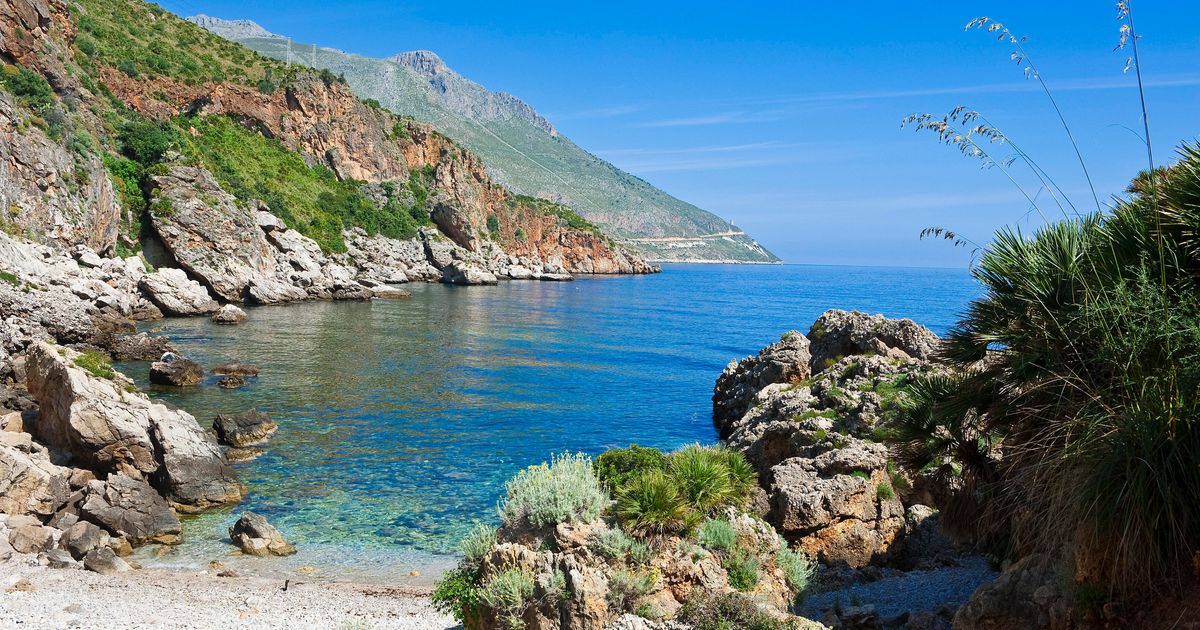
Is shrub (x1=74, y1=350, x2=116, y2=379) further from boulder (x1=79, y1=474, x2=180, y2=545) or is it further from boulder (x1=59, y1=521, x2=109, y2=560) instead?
boulder (x1=59, y1=521, x2=109, y2=560)

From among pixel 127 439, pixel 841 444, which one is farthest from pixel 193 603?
pixel 841 444

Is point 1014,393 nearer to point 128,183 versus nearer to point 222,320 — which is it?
point 222,320

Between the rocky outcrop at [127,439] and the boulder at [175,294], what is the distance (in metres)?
35.0

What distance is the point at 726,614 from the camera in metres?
8.10

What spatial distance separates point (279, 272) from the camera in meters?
68.4

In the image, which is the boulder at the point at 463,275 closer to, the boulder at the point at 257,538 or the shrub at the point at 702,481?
the boulder at the point at 257,538

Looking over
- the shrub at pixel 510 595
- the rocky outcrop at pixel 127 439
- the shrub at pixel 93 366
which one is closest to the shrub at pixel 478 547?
the shrub at pixel 510 595

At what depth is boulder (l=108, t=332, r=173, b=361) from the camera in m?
34.8

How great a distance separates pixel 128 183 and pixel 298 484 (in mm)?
52306

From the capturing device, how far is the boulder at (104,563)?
1395 centimetres

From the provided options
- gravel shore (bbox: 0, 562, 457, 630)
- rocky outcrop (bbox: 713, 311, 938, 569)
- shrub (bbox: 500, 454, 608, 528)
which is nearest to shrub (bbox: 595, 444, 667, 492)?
shrub (bbox: 500, 454, 608, 528)

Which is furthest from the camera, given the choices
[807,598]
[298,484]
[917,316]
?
[917,316]

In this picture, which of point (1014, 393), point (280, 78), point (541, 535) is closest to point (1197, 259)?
point (1014, 393)

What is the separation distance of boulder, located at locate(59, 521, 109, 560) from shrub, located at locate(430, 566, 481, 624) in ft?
30.1
